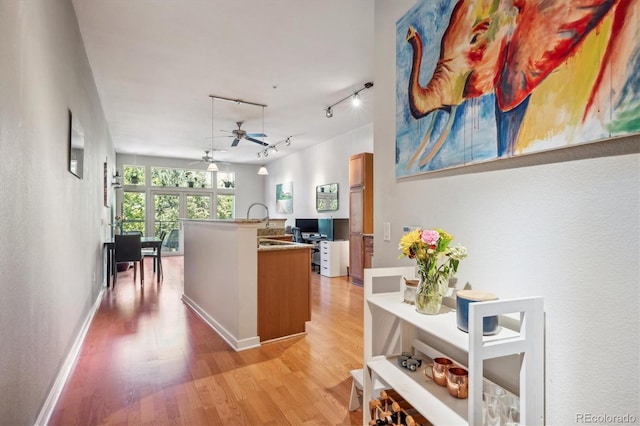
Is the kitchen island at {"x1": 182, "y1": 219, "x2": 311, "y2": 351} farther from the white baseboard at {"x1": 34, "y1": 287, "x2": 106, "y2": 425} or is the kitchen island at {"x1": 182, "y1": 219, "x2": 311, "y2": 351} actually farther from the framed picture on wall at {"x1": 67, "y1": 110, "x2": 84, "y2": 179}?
the framed picture on wall at {"x1": 67, "y1": 110, "x2": 84, "y2": 179}

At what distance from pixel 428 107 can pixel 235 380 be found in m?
2.23

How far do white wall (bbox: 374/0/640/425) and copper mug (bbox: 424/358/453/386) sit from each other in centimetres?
38

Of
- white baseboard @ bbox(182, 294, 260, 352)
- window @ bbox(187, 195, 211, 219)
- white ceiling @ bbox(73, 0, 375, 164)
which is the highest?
white ceiling @ bbox(73, 0, 375, 164)

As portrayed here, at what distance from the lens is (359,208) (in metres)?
5.77

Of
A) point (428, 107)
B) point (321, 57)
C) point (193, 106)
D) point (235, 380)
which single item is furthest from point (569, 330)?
point (193, 106)

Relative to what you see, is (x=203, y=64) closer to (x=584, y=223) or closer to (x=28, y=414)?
(x=28, y=414)

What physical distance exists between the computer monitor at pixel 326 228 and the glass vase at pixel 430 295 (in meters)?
5.33

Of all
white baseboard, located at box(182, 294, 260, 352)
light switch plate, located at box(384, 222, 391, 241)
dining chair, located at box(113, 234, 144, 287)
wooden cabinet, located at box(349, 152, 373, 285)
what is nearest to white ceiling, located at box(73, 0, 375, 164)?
wooden cabinet, located at box(349, 152, 373, 285)

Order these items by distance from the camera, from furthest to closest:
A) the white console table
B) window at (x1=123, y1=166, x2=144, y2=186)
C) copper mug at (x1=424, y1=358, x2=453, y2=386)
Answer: window at (x1=123, y1=166, x2=144, y2=186) → copper mug at (x1=424, y1=358, x2=453, y2=386) → the white console table

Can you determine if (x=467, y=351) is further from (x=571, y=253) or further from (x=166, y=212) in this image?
(x=166, y=212)

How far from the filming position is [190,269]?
4426 millimetres

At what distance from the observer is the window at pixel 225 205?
10312 millimetres
